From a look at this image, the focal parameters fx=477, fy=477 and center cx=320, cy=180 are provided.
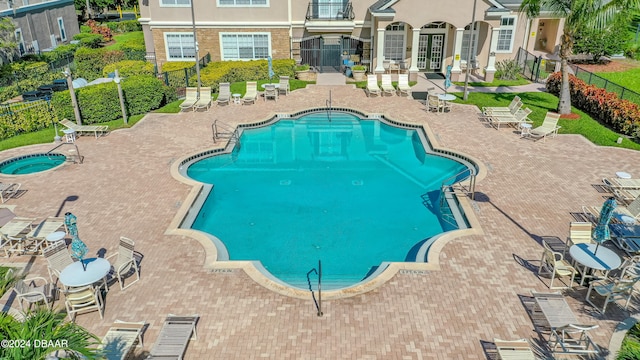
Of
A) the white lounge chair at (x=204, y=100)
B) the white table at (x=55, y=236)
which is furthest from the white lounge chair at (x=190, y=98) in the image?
the white table at (x=55, y=236)

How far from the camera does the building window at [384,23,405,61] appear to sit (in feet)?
108

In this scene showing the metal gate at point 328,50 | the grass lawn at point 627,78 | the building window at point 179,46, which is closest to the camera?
the grass lawn at point 627,78

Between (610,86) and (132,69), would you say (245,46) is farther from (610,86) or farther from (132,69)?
(610,86)

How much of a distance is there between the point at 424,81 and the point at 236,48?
1343 cm

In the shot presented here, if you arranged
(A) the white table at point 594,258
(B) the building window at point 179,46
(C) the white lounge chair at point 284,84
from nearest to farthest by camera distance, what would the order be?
(A) the white table at point 594,258 → (C) the white lounge chair at point 284,84 → (B) the building window at point 179,46

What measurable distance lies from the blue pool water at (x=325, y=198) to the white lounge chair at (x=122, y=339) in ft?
13.8

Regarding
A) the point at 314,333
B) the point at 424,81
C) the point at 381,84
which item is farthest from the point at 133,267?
the point at 424,81

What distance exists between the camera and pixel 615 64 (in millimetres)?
35781

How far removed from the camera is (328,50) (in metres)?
34.5

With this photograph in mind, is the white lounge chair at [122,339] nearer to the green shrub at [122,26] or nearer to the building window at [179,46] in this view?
the building window at [179,46]

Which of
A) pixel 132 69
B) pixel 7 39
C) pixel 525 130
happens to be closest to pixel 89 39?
pixel 7 39

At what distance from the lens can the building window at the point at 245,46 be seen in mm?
33781

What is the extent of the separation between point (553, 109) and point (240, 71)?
18.8 m

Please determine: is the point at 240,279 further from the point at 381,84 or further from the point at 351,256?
the point at 381,84
